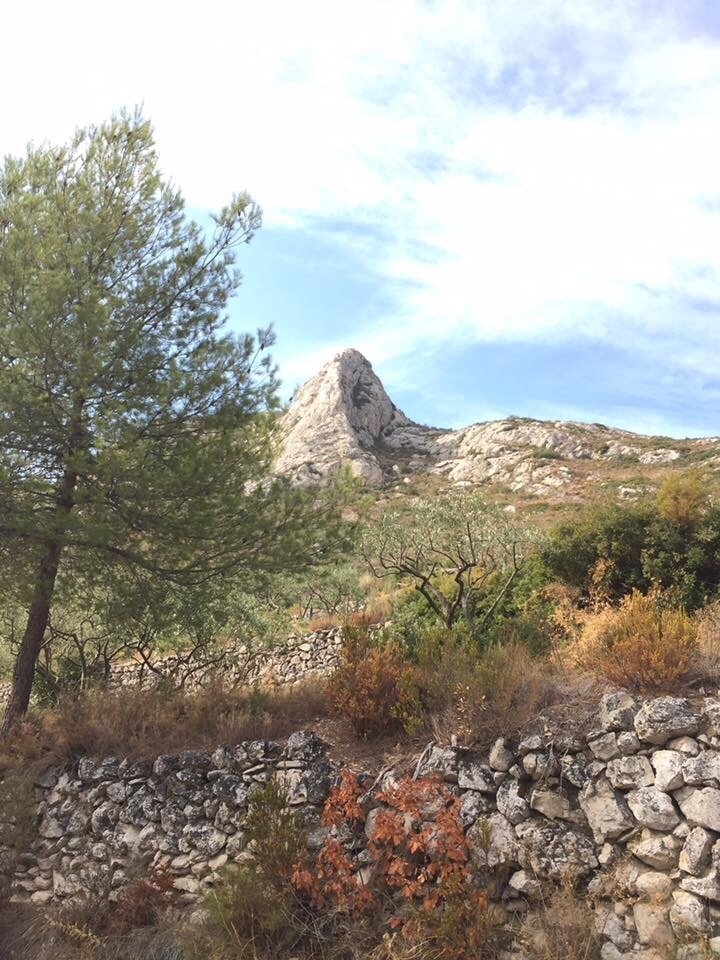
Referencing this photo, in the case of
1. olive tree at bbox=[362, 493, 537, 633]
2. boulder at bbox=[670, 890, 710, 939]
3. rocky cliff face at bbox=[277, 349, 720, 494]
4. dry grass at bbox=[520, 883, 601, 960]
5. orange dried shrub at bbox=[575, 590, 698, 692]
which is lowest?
dry grass at bbox=[520, 883, 601, 960]

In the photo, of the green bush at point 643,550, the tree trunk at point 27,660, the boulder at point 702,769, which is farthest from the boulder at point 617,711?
the tree trunk at point 27,660

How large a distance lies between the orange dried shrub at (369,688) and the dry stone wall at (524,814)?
0.57 meters

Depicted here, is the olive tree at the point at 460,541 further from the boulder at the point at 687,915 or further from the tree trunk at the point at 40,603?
the boulder at the point at 687,915

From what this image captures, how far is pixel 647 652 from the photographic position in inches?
255

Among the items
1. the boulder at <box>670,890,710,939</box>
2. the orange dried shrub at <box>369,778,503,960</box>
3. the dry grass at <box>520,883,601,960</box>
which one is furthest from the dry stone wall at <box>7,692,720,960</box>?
the orange dried shrub at <box>369,778,503,960</box>

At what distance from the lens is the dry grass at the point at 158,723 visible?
8062 mm

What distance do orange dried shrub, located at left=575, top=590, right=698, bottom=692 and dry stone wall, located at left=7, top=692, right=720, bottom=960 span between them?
34cm

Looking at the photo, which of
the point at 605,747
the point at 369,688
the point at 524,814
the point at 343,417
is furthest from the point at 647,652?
the point at 343,417

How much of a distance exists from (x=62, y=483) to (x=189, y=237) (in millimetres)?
4258

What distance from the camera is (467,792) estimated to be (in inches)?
247

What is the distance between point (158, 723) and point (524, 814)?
4.78 m

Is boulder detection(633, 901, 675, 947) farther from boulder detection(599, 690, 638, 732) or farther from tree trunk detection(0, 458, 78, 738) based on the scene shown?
tree trunk detection(0, 458, 78, 738)

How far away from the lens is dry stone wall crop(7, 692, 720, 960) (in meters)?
5.13

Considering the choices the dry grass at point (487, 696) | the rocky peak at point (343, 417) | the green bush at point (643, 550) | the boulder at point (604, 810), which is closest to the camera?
the boulder at point (604, 810)
